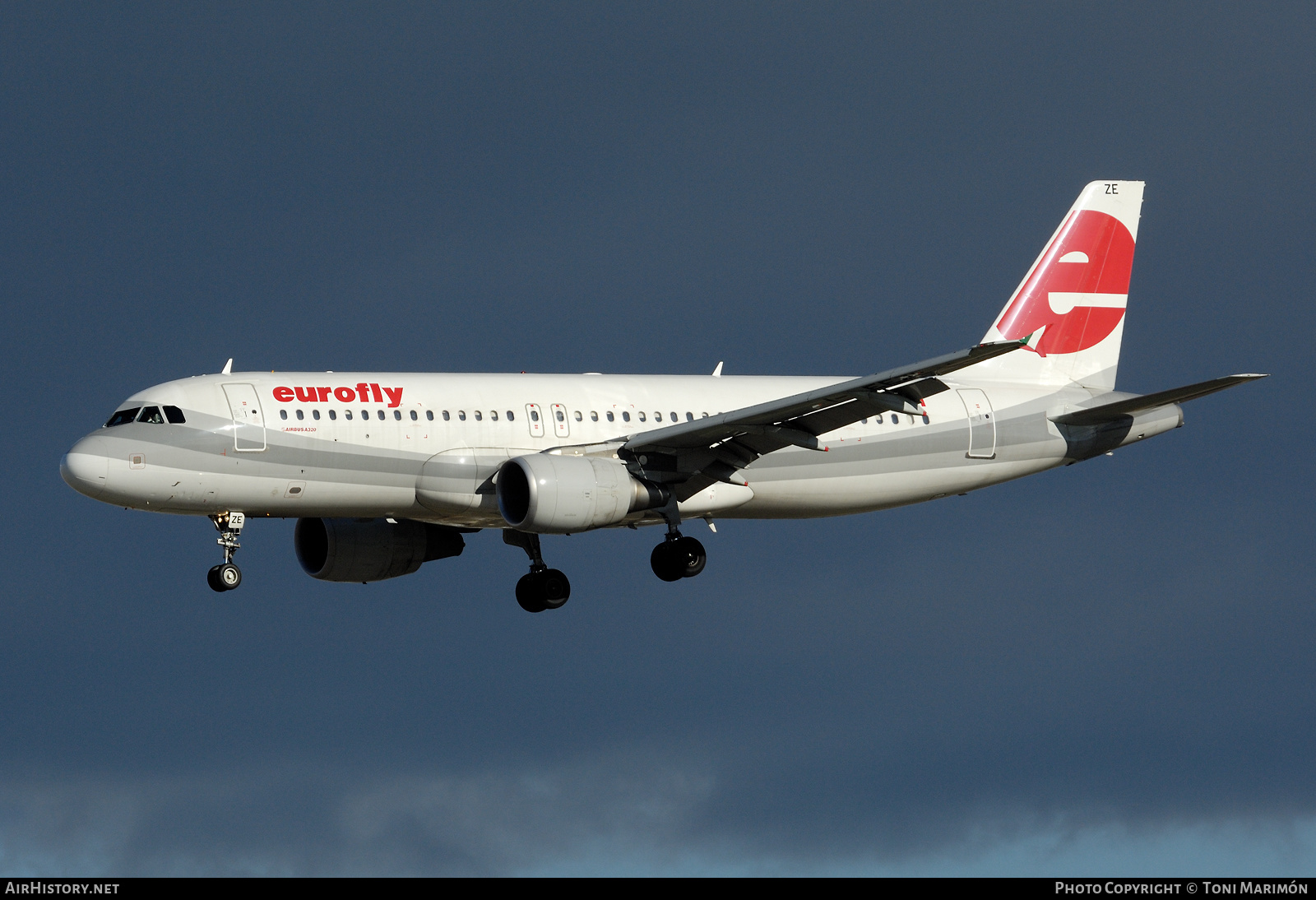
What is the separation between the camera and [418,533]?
174 ft

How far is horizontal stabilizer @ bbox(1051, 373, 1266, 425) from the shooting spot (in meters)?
45.9

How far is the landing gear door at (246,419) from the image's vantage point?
45.7 meters

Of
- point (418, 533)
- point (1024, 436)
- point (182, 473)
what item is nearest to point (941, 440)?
point (1024, 436)

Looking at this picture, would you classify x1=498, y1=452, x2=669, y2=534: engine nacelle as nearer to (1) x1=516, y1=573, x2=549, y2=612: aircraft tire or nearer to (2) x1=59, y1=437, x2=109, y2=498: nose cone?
(1) x1=516, y1=573, x2=549, y2=612: aircraft tire

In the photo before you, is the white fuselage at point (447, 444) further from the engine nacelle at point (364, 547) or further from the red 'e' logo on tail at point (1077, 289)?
the red 'e' logo on tail at point (1077, 289)

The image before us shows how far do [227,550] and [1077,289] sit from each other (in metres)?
25.0

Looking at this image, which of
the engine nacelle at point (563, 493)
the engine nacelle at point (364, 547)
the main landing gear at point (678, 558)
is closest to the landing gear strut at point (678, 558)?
the main landing gear at point (678, 558)

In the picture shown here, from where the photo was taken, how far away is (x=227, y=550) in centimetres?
4647

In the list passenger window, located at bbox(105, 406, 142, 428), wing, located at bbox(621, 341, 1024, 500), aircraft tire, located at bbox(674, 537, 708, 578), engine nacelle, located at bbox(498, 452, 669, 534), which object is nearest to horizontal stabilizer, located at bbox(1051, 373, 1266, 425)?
wing, located at bbox(621, 341, 1024, 500)

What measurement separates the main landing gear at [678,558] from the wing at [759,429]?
5.30 ft

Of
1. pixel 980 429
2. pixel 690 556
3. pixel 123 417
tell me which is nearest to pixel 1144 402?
pixel 980 429
